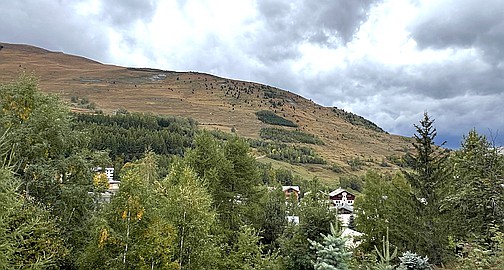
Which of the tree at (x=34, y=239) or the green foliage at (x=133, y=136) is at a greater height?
the green foliage at (x=133, y=136)

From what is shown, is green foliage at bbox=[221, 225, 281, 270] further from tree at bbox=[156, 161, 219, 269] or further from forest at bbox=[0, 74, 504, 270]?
tree at bbox=[156, 161, 219, 269]

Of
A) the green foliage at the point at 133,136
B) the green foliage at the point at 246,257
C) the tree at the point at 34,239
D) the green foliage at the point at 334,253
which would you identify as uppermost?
the green foliage at the point at 133,136

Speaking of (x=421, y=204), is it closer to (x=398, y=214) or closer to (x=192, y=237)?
(x=398, y=214)

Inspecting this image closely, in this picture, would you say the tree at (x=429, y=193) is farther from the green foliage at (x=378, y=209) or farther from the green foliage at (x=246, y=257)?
the green foliage at (x=246, y=257)

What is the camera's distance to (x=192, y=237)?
21266mm

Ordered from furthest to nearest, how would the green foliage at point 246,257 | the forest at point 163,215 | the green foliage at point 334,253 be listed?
the green foliage at point 246,257
the forest at point 163,215
the green foliage at point 334,253

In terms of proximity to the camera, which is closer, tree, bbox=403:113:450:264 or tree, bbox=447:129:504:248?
tree, bbox=447:129:504:248

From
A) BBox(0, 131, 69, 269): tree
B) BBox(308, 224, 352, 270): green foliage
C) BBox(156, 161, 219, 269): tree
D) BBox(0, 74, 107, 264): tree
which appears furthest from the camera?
BBox(156, 161, 219, 269): tree

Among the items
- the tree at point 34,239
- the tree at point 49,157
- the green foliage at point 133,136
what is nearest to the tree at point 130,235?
the tree at point 34,239

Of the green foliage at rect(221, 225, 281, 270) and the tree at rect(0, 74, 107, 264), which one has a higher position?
the tree at rect(0, 74, 107, 264)

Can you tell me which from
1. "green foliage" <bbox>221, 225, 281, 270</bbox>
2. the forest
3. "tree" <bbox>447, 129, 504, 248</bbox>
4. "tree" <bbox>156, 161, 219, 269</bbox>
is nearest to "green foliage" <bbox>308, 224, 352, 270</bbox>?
the forest

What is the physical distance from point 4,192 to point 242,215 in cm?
2215

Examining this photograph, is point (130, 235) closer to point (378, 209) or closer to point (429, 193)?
point (429, 193)

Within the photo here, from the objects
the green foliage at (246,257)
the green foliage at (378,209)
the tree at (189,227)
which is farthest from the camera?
the green foliage at (378,209)
